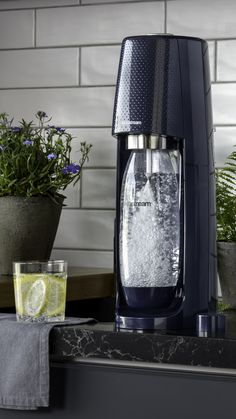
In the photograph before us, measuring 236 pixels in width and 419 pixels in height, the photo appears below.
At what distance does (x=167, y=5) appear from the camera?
1.98 meters

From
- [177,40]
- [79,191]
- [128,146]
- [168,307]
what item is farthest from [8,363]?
[79,191]

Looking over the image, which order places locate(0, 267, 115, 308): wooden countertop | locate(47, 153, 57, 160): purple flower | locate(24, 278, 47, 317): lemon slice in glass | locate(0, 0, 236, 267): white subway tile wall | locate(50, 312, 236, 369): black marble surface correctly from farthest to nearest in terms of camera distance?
locate(0, 0, 236, 267): white subway tile wall
locate(47, 153, 57, 160): purple flower
locate(0, 267, 115, 308): wooden countertop
locate(24, 278, 47, 317): lemon slice in glass
locate(50, 312, 236, 369): black marble surface

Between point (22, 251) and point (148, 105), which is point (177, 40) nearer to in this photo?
point (148, 105)

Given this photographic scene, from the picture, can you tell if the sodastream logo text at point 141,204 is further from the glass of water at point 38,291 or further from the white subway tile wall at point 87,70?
the white subway tile wall at point 87,70

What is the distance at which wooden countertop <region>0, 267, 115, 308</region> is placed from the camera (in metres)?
1.64

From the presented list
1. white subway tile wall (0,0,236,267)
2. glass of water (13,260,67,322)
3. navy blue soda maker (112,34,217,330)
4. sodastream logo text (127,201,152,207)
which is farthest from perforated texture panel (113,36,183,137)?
white subway tile wall (0,0,236,267)

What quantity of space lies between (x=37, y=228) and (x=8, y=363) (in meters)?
0.45

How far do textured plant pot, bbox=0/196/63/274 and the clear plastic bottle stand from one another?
13.6 inches

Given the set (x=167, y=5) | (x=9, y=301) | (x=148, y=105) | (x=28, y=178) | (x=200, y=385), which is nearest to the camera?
(x=200, y=385)

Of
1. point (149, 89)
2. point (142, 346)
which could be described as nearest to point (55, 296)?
point (142, 346)

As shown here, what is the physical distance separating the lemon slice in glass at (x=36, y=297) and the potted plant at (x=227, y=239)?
405mm

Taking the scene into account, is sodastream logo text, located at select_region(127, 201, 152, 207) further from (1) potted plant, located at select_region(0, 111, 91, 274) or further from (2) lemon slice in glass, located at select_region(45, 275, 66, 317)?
(1) potted plant, located at select_region(0, 111, 91, 274)

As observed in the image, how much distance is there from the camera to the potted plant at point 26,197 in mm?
1770

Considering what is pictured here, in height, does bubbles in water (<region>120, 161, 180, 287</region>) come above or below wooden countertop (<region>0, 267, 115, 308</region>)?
above
